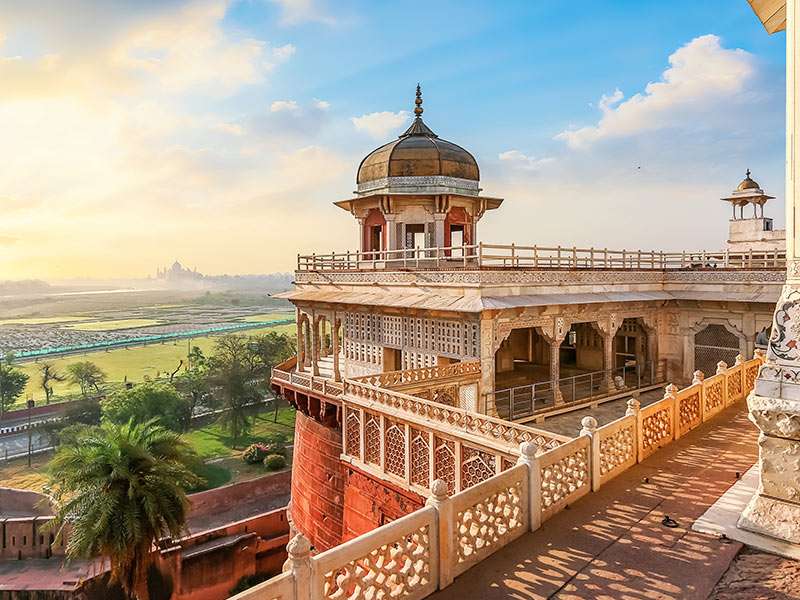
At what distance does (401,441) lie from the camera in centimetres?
1063

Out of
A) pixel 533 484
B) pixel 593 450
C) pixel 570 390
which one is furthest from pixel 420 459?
pixel 570 390

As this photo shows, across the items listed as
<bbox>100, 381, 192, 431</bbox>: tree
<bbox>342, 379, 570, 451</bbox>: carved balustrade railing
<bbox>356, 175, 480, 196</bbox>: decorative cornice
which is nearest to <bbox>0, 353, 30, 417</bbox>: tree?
<bbox>100, 381, 192, 431</bbox>: tree

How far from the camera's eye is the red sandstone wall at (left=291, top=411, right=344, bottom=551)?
14.3m

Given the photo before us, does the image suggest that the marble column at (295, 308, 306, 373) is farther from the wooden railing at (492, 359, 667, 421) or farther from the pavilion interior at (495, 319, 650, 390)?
the wooden railing at (492, 359, 667, 421)

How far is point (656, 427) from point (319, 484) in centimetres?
994

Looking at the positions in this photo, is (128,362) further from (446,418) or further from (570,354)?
(446,418)

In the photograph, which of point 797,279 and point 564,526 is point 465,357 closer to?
point 564,526

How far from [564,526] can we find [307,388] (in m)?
10.7

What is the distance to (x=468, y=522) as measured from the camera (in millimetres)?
5012

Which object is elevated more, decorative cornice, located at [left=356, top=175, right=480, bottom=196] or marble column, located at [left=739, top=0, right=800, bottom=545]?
decorative cornice, located at [left=356, top=175, right=480, bottom=196]

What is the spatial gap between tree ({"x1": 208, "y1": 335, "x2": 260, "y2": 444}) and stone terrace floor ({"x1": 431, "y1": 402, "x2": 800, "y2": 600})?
40.7 metres

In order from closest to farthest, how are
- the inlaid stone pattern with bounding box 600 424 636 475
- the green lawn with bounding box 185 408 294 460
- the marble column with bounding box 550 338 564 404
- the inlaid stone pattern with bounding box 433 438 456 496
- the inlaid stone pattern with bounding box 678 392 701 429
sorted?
the inlaid stone pattern with bounding box 600 424 636 475 → the inlaid stone pattern with bounding box 678 392 701 429 → the inlaid stone pattern with bounding box 433 438 456 496 → the marble column with bounding box 550 338 564 404 → the green lawn with bounding box 185 408 294 460

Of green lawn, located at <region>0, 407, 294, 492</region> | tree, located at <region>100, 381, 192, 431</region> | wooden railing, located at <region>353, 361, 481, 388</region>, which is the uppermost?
wooden railing, located at <region>353, 361, 481, 388</region>

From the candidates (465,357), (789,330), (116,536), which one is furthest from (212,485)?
(789,330)
